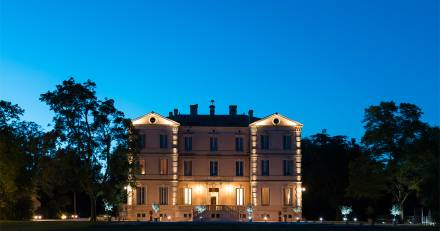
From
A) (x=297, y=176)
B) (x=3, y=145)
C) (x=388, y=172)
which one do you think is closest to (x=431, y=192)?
(x=388, y=172)

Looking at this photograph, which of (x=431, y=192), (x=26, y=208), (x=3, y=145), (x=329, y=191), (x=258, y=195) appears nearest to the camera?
(x=431, y=192)

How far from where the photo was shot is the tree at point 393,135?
59656 millimetres

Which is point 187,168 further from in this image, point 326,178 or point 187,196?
point 326,178

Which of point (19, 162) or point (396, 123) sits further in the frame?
point (396, 123)

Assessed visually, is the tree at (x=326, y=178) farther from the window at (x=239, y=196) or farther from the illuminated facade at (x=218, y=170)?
the window at (x=239, y=196)

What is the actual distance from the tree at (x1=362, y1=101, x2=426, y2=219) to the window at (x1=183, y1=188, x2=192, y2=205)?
17416mm

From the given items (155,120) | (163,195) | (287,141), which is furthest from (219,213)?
(155,120)

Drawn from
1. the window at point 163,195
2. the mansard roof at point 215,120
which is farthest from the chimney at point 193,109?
the window at point 163,195

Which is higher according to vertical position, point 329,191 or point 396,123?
point 396,123

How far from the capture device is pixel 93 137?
55.4 m

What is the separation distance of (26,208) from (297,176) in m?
24.5

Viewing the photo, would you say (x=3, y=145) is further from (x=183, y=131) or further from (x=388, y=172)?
(x=388, y=172)

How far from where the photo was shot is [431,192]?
151 ft

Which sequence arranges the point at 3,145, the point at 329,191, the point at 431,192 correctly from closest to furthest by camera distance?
the point at 431,192
the point at 3,145
the point at 329,191
